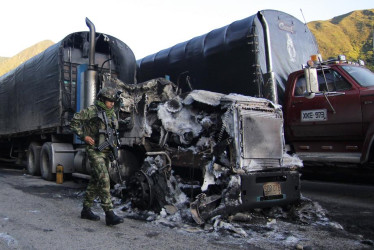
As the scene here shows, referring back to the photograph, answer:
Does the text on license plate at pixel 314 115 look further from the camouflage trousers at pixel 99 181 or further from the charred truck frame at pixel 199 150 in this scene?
the camouflage trousers at pixel 99 181

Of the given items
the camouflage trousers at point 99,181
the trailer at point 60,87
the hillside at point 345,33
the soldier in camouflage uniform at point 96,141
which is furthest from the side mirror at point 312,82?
the hillside at point 345,33

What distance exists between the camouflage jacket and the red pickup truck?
10.7 ft

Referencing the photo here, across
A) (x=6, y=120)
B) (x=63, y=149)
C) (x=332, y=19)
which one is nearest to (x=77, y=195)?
(x=63, y=149)

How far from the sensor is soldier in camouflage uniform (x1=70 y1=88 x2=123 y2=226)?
4320 millimetres

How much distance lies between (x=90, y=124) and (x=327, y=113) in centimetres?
409

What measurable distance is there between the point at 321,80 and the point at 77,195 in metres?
5.09

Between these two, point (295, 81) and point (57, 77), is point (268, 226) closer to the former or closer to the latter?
point (295, 81)

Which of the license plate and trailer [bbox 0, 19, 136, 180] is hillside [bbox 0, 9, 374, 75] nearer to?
trailer [bbox 0, 19, 136, 180]

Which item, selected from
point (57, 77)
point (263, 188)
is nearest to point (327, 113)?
point (263, 188)

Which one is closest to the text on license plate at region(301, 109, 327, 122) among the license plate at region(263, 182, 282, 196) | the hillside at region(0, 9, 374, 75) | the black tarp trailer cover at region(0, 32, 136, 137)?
the license plate at region(263, 182, 282, 196)

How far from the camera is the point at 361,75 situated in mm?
5953

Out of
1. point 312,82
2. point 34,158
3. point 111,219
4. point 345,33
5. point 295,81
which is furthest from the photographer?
point 345,33

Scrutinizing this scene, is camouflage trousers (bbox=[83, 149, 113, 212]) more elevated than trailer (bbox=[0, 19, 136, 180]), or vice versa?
trailer (bbox=[0, 19, 136, 180])

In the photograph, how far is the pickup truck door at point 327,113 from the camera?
225 inches
